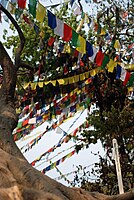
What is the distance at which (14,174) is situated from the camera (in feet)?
14.3

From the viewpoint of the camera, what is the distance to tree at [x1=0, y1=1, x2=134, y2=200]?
13.3 feet

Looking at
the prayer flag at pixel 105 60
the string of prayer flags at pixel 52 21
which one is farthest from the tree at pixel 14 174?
the prayer flag at pixel 105 60

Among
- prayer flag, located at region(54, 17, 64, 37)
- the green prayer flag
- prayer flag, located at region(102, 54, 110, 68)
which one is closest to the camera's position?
the green prayer flag

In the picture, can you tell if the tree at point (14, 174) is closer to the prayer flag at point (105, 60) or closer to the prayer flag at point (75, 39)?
the prayer flag at point (75, 39)

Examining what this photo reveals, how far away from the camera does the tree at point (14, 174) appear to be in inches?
160

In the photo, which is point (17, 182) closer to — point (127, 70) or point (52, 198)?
point (52, 198)

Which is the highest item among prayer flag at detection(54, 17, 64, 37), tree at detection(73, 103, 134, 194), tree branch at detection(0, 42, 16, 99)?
prayer flag at detection(54, 17, 64, 37)

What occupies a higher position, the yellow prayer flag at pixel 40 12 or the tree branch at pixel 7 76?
the yellow prayer flag at pixel 40 12

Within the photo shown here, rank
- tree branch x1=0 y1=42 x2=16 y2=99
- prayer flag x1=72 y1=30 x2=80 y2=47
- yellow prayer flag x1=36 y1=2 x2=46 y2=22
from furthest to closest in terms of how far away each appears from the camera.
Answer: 1. prayer flag x1=72 y1=30 x2=80 y2=47
2. yellow prayer flag x1=36 y1=2 x2=46 y2=22
3. tree branch x1=0 y1=42 x2=16 y2=99

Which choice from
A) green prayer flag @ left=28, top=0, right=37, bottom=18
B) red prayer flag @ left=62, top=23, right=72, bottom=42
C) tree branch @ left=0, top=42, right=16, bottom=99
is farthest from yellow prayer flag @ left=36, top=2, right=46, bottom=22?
tree branch @ left=0, top=42, right=16, bottom=99

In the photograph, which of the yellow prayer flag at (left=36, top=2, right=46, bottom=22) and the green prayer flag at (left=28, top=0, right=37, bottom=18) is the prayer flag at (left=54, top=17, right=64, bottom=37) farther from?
the green prayer flag at (left=28, top=0, right=37, bottom=18)

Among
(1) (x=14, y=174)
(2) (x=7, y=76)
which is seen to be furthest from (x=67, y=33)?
(1) (x=14, y=174)

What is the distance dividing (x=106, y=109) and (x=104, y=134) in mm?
963

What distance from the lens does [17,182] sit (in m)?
4.23
